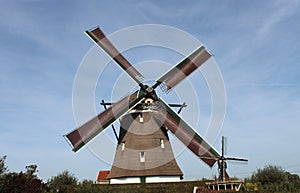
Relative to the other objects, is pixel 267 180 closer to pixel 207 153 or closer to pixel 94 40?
pixel 207 153

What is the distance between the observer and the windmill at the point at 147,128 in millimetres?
20953

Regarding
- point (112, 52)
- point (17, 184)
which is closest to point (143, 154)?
point (112, 52)

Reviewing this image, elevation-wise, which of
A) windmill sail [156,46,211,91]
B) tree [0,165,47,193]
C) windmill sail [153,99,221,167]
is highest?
windmill sail [156,46,211,91]

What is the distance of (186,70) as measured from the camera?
22.6m

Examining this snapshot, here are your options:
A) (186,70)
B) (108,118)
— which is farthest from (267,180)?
(108,118)

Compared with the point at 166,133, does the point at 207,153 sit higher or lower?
lower

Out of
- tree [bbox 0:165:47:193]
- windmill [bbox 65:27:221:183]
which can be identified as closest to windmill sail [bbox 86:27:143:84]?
windmill [bbox 65:27:221:183]

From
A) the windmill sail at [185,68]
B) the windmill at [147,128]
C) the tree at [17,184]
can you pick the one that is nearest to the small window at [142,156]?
the windmill at [147,128]

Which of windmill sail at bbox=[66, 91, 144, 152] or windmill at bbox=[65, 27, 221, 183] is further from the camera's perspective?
windmill at bbox=[65, 27, 221, 183]

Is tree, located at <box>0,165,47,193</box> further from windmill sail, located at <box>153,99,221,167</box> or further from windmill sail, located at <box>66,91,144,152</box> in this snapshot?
windmill sail, located at <box>153,99,221,167</box>

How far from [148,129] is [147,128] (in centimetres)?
9

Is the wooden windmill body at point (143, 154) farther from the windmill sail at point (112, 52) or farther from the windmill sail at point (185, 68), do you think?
the windmill sail at point (112, 52)

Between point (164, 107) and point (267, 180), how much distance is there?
9140 mm

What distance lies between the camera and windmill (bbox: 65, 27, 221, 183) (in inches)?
825
